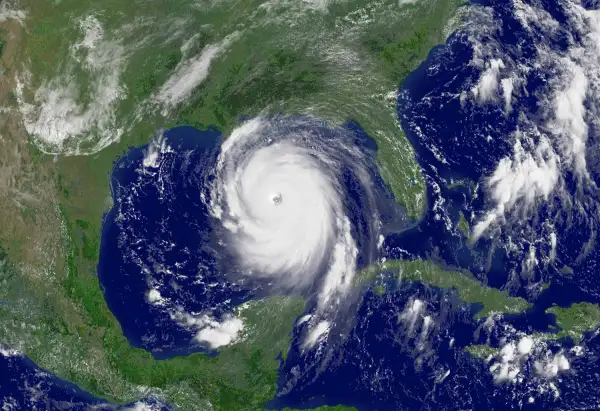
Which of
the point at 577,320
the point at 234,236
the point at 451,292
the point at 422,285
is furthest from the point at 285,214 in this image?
the point at 577,320

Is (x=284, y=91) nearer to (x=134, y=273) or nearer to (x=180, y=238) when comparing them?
(x=180, y=238)

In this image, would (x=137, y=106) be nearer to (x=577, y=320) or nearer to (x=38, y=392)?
(x=38, y=392)

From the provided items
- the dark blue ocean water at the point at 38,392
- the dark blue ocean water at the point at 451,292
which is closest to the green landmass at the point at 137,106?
the dark blue ocean water at the point at 38,392

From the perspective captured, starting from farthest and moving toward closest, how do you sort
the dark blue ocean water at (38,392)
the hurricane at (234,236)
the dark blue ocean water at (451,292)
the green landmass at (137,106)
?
the green landmass at (137,106) → the dark blue ocean water at (38,392) → the hurricane at (234,236) → the dark blue ocean water at (451,292)

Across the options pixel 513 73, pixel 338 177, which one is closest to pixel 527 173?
pixel 513 73

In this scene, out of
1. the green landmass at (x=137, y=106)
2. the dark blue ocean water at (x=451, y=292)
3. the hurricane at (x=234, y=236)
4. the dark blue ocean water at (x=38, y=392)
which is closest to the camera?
the dark blue ocean water at (x=451, y=292)

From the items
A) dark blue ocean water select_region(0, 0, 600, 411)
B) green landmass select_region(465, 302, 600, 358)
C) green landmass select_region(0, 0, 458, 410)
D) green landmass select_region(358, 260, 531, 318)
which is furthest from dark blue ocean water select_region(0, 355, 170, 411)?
green landmass select_region(465, 302, 600, 358)

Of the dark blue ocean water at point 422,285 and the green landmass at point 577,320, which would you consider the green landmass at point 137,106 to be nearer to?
the dark blue ocean water at point 422,285
